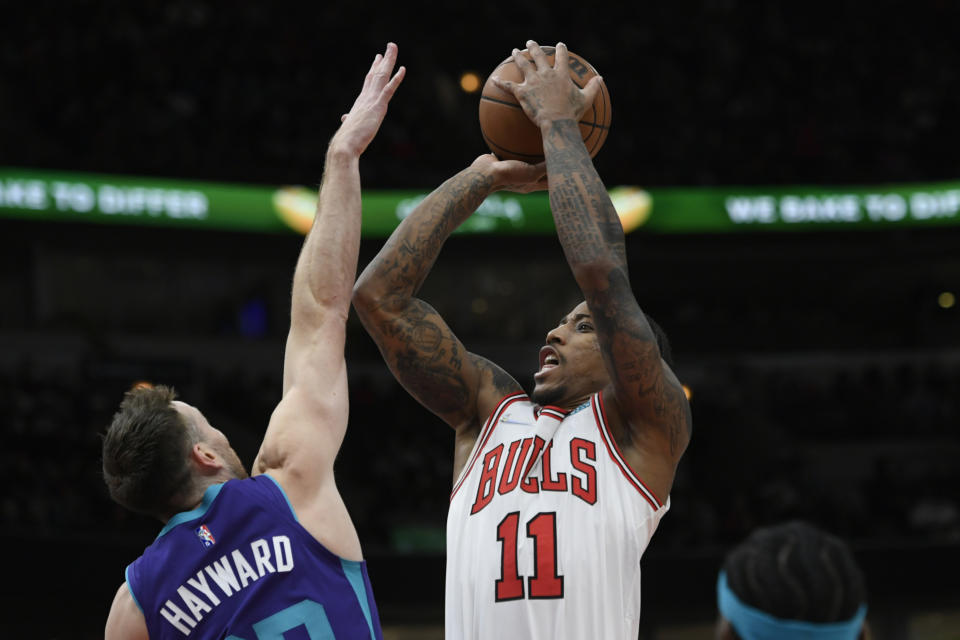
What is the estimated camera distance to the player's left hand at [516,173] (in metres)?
3.14

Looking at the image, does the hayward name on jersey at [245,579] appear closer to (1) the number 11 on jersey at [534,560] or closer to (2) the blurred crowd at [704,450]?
(1) the number 11 on jersey at [534,560]

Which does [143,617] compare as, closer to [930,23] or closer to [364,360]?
[364,360]

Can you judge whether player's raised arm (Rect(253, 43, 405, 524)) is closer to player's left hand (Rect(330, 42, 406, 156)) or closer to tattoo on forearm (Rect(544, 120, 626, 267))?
player's left hand (Rect(330, 42, 406, 156))

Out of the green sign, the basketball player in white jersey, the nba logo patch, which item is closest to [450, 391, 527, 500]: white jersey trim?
the basketball player in white jersey

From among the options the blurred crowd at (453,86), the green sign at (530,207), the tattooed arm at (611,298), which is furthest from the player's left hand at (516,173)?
the blurred crowd at (453,86)

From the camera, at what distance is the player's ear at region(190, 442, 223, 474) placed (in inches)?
90.4

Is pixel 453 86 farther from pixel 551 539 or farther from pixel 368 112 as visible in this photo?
pixel 551 539

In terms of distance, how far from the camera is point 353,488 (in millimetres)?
12227

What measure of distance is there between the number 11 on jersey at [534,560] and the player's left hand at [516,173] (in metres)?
1.00

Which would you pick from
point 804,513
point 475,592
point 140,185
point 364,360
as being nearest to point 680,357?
point 804,513

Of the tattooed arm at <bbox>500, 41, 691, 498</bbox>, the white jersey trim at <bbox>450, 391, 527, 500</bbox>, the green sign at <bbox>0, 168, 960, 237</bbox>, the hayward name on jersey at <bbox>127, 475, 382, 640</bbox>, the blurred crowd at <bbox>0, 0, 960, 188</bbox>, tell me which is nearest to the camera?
the hayward name on jersey at <bbox>127, 475, 382, 640</bbox>

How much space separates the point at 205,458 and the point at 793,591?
1.30 meters

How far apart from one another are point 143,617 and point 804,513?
10.7m

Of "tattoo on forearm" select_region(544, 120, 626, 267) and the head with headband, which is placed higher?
"tattoo on forearm" select_region(544, 120, 626, 267)
